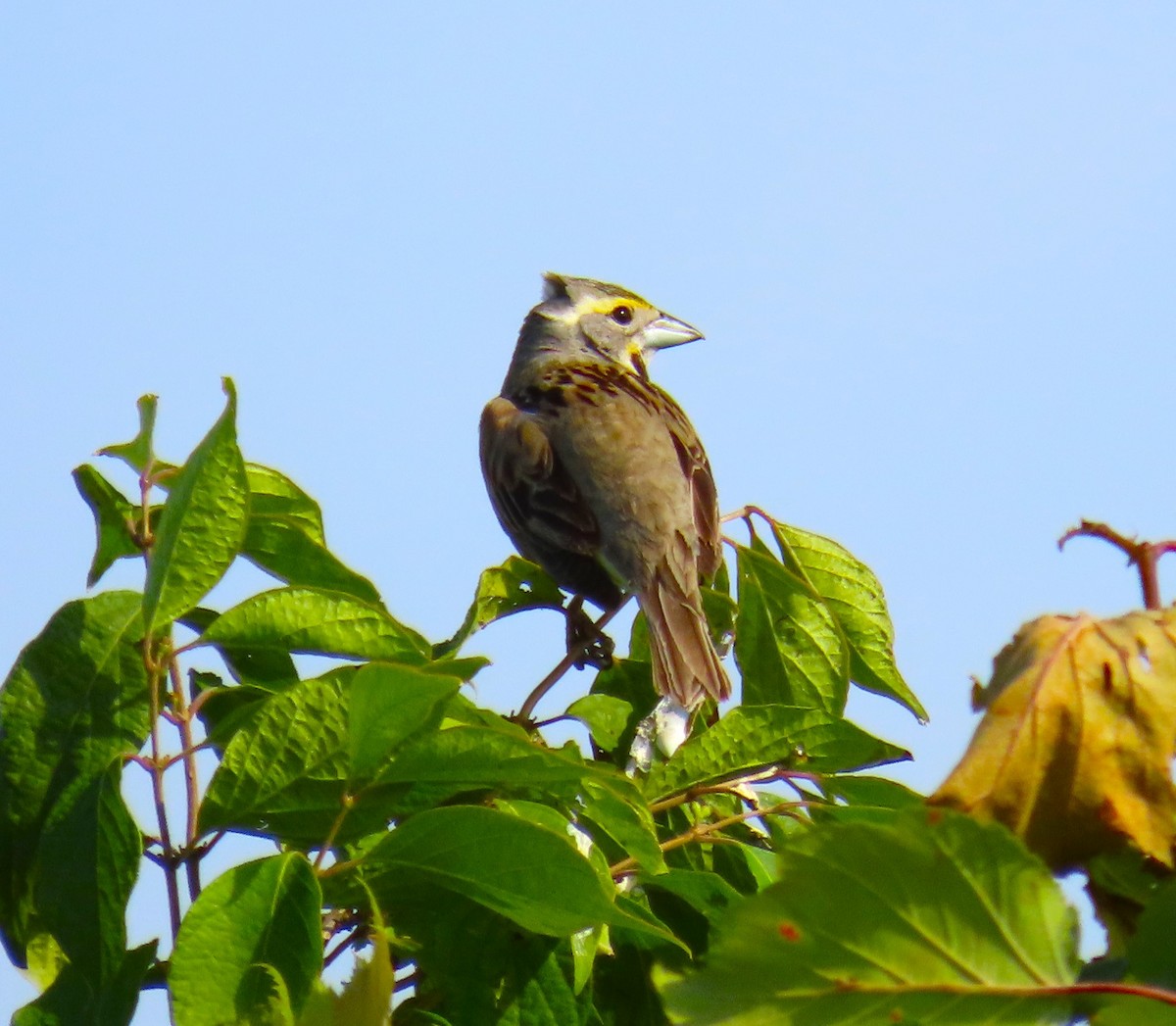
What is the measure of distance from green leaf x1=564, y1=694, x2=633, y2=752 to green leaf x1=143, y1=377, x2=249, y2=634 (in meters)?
0.96

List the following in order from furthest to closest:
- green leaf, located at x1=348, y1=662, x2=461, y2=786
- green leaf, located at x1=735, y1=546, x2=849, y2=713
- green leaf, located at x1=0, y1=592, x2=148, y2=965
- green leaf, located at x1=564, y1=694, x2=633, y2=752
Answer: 1. green leaf, located at x1=735, y1=546, x2=849, y2=713
2. green leaf, located at x1=564, y1=694, x2=633, y2=752
3. green leaf, located at x1=0, y1=592, x2=148, y2=965
4. green leaf, located at x1=348, y1=662, x2=461, y2=786

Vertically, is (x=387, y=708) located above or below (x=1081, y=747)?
above

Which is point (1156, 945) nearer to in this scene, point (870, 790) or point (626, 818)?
point (626, 818)

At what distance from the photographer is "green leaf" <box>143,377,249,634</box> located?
202cm

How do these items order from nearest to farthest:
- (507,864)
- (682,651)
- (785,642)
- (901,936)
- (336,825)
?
(901,936) → (507,864) → (336,825) → (785,642) → (682,651)

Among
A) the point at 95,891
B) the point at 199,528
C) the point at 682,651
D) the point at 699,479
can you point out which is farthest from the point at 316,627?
the point at 699,479

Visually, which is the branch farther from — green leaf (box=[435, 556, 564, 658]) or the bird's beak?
the bird's beak

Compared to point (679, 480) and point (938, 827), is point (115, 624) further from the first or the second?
point (679, 480)

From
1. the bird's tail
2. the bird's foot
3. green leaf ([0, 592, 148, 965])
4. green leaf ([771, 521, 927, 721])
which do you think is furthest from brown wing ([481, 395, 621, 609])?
green leaf ([0, 592, 148, 965])

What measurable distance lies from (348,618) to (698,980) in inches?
47.7

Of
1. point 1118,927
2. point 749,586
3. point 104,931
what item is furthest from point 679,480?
point 1118,927

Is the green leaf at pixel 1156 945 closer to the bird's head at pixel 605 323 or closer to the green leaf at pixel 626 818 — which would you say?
the green leaf at pixel 626 818

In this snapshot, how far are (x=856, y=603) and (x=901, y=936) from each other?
2.32m

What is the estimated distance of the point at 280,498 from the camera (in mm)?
2580
